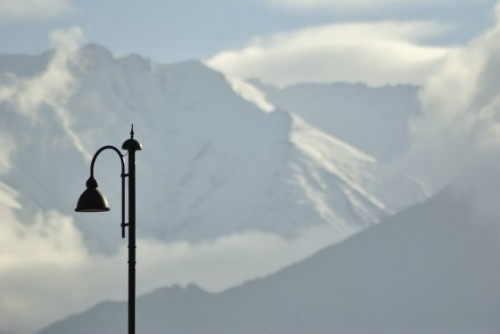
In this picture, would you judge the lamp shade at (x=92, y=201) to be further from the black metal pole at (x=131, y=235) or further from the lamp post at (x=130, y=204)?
the black metal pole at (x=131, y=235)

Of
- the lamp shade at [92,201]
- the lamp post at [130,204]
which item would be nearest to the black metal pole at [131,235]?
the lamp post at [130,204]

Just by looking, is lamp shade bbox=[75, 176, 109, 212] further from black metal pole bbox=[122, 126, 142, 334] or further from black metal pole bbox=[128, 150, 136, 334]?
black metal pole bbox=[128, 150, 136, 334]

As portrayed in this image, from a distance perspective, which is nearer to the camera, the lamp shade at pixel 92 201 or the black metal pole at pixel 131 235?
the black metal pole at pixel 131 235

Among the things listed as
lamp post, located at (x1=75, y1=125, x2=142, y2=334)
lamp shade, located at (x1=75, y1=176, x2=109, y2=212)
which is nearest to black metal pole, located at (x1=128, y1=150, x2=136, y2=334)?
lamp post, located at (x1=75, y1=125, x2=142, y2=334)

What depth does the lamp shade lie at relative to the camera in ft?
160

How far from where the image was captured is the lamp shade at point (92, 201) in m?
48.8

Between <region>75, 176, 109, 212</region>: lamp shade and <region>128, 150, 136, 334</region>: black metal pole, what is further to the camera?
<region>75, 176, 109, 212</region>: lamp shade

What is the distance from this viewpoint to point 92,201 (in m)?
49.0

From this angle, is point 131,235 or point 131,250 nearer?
point 131,250

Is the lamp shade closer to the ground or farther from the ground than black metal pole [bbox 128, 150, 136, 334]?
farther from the ground

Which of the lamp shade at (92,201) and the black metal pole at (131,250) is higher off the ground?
the lamp shade at (92,201)

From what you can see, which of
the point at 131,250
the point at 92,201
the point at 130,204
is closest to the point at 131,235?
the point at 131,250

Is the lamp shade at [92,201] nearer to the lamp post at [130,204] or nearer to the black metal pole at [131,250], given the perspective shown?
the lamp post at [130,204]

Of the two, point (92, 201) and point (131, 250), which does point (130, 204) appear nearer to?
point (131, 250)
